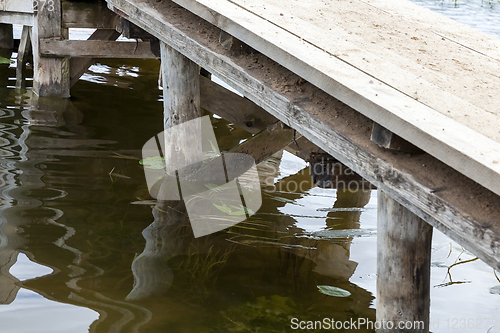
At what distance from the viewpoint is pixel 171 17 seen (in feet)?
12.0

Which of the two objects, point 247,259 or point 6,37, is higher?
point 6,37

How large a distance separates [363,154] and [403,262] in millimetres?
522

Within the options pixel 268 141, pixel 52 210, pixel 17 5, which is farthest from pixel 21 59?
pixel 268 141

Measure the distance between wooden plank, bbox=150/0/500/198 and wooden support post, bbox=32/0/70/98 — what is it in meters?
3.73

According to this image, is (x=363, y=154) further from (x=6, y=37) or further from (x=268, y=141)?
(x=6, y=37)

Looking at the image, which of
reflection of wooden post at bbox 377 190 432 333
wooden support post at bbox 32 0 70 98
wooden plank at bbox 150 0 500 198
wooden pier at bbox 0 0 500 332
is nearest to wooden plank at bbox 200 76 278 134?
wooden pier at bbox 0 0 500 332

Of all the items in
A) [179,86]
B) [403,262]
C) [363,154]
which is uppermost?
[363,154]

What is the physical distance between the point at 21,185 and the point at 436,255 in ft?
10.2

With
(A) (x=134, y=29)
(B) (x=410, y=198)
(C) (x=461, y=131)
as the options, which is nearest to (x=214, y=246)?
(B) (x=410, y=198)

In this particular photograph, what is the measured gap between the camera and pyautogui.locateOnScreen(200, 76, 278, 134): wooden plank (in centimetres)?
410

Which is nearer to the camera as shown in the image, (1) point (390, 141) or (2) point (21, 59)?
(1) point (390, 141)

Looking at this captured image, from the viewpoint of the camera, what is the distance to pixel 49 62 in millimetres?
5930

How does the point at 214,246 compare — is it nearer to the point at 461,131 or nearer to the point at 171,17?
the point at 171,17

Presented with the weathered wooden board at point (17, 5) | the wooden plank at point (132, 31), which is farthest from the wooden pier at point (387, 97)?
the weathered wooden board at point (17, 5)
